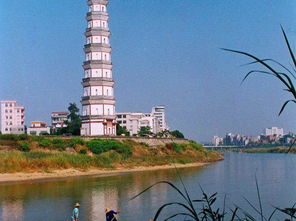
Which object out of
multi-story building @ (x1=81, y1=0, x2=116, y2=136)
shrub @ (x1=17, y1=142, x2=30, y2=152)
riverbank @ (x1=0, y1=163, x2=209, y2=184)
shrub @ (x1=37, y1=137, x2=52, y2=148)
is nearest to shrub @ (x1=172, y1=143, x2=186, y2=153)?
multi-story building @ (x1=81, y1=0, x2=116, y2=136)

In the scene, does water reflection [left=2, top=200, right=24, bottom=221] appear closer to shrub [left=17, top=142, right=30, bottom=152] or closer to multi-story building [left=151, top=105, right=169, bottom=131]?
A: shrub [left=17, top=142, right=30, bottom=152]

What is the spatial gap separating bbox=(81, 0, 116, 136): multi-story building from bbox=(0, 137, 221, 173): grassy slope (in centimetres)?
404

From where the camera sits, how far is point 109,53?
56812mm

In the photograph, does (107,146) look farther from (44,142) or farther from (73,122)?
(73,122)

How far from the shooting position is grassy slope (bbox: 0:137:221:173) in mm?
37688

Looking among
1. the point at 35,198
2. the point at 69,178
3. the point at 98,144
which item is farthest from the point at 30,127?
the point at 35,198

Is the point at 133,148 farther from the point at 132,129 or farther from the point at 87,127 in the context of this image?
the point at 132,129

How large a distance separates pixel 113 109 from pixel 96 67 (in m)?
5.49

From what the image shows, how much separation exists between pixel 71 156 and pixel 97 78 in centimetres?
1426

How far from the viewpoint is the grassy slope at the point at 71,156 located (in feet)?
124

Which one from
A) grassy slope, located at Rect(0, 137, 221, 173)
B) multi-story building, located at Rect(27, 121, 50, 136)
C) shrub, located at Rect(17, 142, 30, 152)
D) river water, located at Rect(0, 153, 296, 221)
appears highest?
multi-story building, located at Rect(27, 121, 50, 136)

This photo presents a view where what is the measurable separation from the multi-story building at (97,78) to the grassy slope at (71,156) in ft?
13.2

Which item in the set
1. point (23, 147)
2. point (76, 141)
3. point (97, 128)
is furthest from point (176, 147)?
point (23, 147)

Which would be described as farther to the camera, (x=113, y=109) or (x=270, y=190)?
(x=113, y=109)
